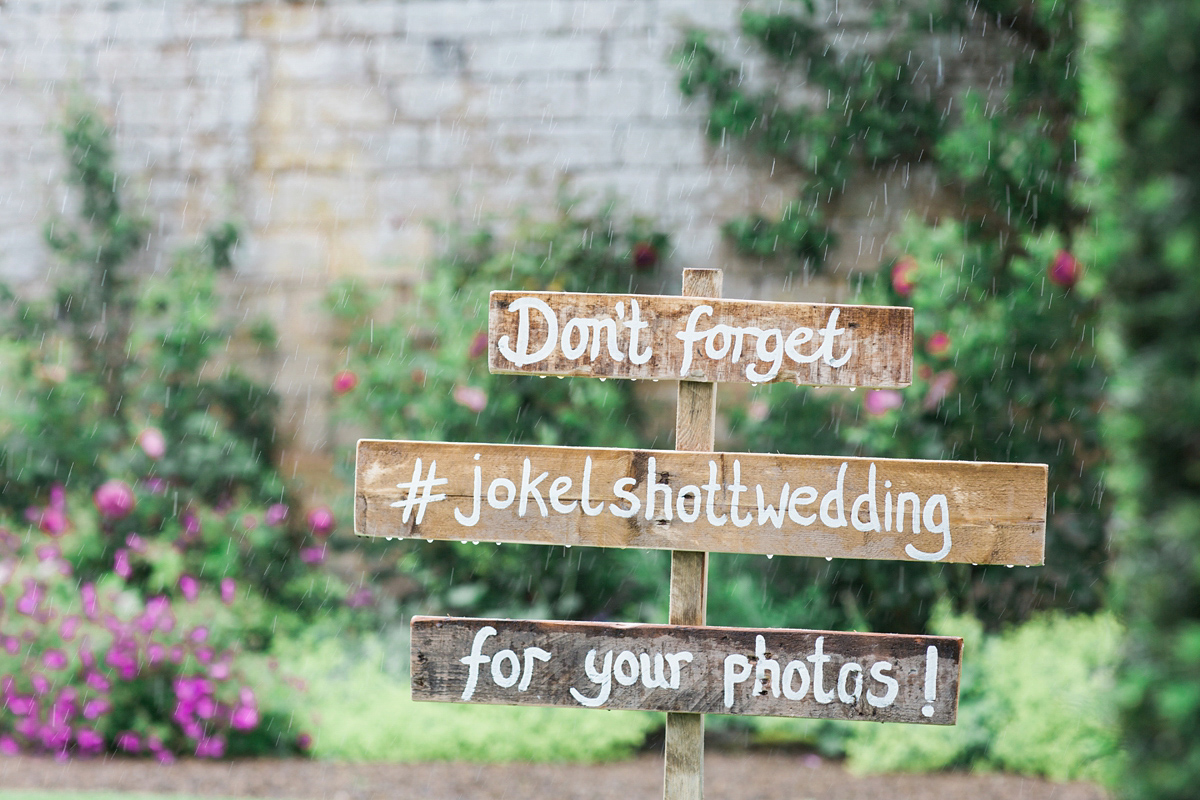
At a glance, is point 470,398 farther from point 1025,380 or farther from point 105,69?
point 105,69

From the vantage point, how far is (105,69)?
5.28m

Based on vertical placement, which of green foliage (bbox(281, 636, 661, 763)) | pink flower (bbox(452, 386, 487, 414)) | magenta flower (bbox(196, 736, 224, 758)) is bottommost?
magenta flower (bbox(196, 736, 224, 758))

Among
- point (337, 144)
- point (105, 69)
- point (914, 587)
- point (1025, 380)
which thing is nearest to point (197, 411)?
point (337, 144)

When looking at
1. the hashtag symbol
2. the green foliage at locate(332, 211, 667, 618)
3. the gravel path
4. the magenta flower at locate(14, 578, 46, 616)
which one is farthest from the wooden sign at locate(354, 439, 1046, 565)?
the magenta flower at locate(14, 578, 46, 616)

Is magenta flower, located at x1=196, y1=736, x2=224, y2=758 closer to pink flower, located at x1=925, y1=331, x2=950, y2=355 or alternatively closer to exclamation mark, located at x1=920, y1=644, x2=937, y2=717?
exclamation mark, located at x1=920, y1=644, x2=937, y2=717

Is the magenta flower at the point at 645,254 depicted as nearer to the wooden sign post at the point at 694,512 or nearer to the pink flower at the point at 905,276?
the pink flower at the point at 905,276

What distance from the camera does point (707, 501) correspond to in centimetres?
196

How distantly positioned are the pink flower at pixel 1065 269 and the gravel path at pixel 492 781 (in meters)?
1.93

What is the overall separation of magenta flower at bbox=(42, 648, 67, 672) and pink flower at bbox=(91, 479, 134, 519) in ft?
2.99

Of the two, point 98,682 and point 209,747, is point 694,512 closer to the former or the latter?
point 209,747

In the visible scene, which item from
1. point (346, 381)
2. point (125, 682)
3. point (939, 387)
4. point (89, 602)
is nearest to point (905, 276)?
point (939, 387)

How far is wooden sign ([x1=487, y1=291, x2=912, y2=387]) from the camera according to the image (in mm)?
2002

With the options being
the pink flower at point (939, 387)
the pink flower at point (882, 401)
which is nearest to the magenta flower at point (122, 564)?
the pink flower at point (882, 401)

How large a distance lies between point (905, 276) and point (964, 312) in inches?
11.8
